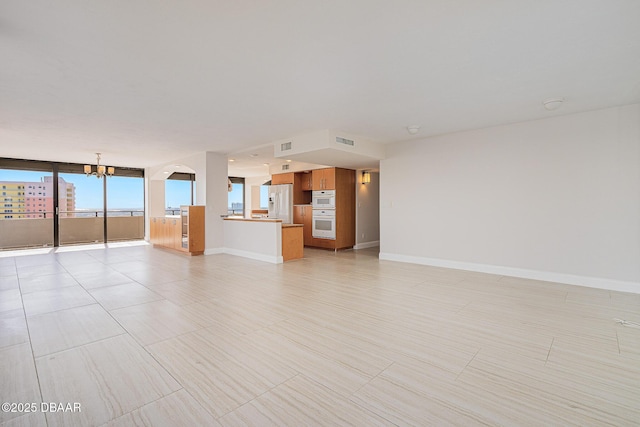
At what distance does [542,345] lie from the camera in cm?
248

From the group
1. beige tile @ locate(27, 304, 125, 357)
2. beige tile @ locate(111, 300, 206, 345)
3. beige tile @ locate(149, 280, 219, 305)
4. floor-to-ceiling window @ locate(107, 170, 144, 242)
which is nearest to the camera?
beige tile @ locate(27, 304, 125, 357)

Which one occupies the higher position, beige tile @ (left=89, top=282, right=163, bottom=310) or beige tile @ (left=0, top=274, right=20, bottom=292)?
beige tile @ (left=0, top=274, right=20, bottom=292)

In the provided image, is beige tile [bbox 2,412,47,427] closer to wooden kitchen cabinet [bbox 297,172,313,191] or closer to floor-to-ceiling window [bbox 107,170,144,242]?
wooden kitchen cabinet [bbox 297,172,313,191]

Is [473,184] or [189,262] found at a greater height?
[473,184]

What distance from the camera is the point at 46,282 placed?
4.61 meters

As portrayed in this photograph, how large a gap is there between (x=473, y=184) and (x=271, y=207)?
592 centimetres

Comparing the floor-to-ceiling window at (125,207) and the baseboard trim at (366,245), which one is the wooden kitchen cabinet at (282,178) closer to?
the baseboard trim at (366,245)

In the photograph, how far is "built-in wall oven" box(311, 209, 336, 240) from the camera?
25.8 feet

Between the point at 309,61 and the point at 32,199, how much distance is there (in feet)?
33.5

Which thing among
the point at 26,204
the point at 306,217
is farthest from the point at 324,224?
the point at 26,204

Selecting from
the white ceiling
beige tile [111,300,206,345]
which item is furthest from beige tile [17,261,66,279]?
beige tile [111,300,206,345]

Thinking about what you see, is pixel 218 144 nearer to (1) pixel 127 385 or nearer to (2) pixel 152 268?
(2) pixel 152 268

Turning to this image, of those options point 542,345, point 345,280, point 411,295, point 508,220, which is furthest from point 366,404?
point 508,220

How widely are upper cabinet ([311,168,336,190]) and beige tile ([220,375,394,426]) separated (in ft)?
20.4
